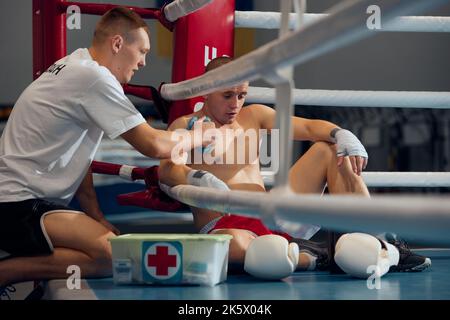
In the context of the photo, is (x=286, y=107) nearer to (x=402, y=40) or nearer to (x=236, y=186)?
(x=236, y=186)

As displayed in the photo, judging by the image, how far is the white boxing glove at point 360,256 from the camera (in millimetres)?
1694

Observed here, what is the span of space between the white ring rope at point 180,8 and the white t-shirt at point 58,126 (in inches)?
10.5

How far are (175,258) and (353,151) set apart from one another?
50 cm

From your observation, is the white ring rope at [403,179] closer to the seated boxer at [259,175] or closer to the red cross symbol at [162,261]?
the seated boxer at [259,175]

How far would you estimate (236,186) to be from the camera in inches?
79.7

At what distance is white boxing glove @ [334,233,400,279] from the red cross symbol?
0.38 meters

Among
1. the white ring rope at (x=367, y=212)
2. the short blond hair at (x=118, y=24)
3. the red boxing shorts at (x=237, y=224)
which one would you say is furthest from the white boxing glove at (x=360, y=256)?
the short blond hair at (x=118, y=24)

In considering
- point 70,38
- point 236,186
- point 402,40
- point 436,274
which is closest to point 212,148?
point 236,186

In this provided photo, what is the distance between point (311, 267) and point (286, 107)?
0.87m

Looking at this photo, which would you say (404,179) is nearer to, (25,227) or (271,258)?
(271,258)

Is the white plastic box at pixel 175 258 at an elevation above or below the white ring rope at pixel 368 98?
below

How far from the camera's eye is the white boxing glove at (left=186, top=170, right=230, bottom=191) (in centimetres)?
175

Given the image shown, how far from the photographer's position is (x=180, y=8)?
1989mm

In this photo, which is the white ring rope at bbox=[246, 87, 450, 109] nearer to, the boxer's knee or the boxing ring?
the boxing ring
